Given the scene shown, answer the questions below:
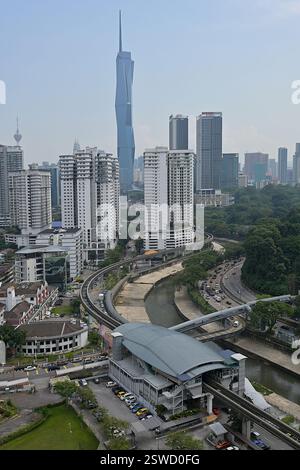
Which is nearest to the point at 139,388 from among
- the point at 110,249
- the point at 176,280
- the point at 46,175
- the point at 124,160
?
the point at 176,280

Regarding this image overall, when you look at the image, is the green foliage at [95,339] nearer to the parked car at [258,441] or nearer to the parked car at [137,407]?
the parked car at [137,407]

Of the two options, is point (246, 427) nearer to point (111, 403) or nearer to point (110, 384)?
point (111, 403)

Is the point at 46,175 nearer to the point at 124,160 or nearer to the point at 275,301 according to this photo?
the point at 275,301

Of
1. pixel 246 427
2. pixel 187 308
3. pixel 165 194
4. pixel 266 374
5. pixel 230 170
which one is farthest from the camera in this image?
pixel 230 170

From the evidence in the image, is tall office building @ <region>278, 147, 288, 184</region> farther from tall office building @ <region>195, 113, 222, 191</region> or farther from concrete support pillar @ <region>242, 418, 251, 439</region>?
concrete support pillar @ <region>242, 418, 251, 439</region>

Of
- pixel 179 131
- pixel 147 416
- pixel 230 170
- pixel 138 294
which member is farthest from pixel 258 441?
pixel 230 170

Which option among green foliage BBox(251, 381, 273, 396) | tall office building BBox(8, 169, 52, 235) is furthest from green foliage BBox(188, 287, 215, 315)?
tall office building BBox(8, 169, 52, 235)
